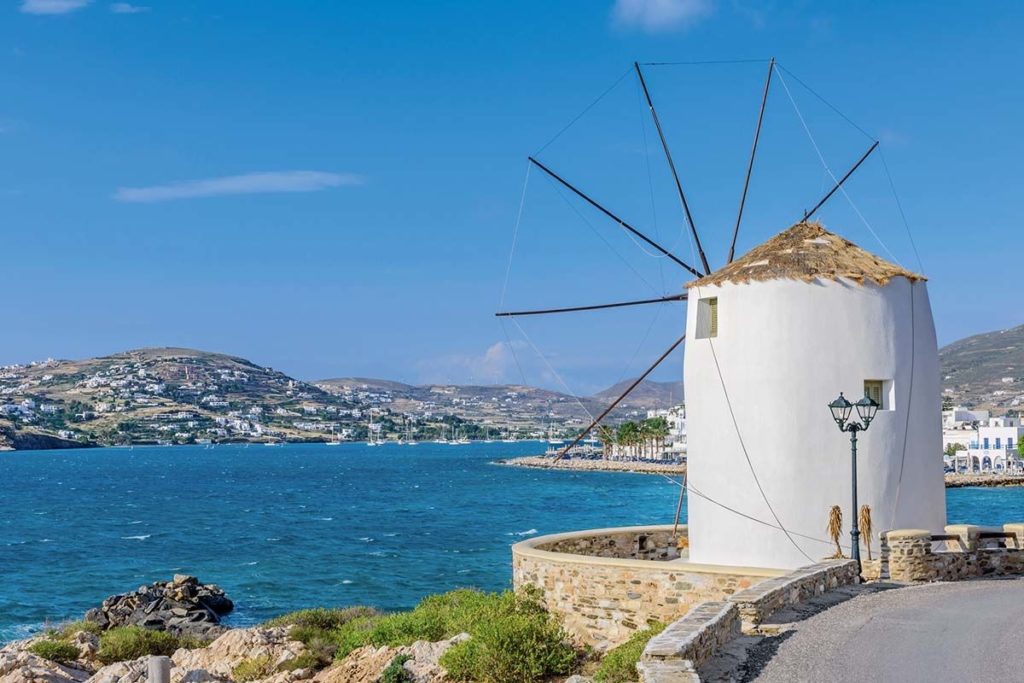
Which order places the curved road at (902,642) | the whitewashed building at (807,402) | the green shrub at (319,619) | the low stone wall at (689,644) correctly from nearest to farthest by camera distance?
the low stone wall at (689,644) < the curved road at (902,642) < the whitewashed building at (807,402) < the green shrub at (319,619)

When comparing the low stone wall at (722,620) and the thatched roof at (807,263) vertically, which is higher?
the thatched roof at (807,263)

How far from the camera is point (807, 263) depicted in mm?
16344

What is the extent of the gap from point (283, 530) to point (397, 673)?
159ft

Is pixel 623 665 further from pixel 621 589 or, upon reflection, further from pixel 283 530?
pixel 283 530

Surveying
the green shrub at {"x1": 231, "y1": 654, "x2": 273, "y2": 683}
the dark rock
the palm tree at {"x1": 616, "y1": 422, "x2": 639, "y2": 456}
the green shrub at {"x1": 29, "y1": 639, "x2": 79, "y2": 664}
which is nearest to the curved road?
the green shrub at {"x1": 231, "y1": 654, "x2": 273, "y2": 683}

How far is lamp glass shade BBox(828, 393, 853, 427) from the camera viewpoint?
14.8 metres

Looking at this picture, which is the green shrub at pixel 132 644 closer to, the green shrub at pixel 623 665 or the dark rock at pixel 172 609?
the dark rock at pixel 172 609

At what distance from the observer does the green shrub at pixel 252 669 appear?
19.7 meters

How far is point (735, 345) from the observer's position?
16.5 m

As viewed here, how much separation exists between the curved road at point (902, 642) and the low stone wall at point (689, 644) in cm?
36

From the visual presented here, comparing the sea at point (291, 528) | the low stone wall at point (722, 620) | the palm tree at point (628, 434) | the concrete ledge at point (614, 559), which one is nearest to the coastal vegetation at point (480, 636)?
the concrete ledge at point (614, 559)

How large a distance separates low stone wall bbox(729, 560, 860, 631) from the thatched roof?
167 inches

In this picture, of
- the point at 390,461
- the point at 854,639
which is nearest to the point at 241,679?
the point at 854,639

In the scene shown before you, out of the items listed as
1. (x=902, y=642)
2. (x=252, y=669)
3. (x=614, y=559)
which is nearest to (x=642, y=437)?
(x=252, y=669)
